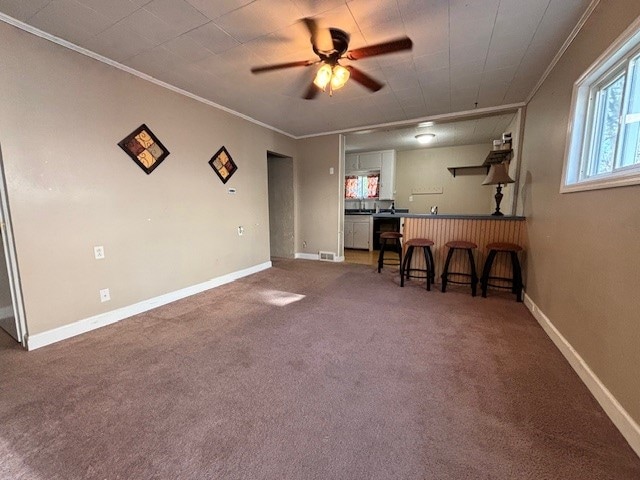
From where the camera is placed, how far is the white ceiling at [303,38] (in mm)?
1801

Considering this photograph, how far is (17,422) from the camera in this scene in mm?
1363

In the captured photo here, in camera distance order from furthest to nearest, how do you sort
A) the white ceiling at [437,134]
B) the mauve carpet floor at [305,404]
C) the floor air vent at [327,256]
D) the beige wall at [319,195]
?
the floor air vent at [327,256], the beige wall at [319,195], the white ceiling at [437,134], the mauve carpet floor at [305,404]

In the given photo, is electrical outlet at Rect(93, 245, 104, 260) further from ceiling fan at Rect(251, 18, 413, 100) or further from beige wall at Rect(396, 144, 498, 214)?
beige wall at Rect(396, 144, 498, 214)

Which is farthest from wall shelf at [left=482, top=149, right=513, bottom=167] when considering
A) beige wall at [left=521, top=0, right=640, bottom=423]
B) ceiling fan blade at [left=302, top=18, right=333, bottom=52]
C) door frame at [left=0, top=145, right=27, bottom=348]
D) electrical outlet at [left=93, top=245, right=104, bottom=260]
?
door frame at [left=0, top=145, right=27, bottom=348]

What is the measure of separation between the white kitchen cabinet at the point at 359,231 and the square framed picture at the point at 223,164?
3270mm

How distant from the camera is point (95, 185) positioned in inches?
94.7

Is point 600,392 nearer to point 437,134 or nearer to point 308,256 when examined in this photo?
point 308,256

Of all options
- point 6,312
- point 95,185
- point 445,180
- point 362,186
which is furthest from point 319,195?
point 6,312

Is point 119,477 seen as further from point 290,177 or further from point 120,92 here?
point 290,177

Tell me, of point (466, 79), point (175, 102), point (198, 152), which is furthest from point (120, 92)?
point (466, 79)

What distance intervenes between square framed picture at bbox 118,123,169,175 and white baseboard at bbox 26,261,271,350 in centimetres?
142

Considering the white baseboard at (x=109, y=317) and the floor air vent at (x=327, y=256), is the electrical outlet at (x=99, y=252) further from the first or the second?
the floor air vent at (x=327, y=256)

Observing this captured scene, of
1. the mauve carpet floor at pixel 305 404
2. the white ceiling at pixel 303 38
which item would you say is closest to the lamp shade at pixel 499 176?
the white ceiling at pixel 303 38

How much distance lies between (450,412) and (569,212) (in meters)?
1.73
